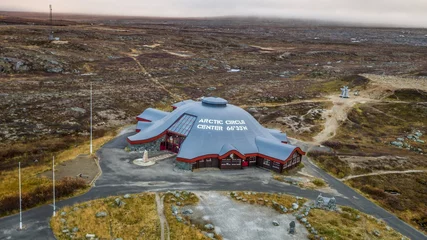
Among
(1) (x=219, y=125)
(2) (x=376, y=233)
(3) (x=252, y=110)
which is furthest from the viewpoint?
(3) (x=252, y=110)

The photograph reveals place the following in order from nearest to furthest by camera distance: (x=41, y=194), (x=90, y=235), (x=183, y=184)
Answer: (x=90, y=235) → (x=41, y=194) → (x=183, y=184)

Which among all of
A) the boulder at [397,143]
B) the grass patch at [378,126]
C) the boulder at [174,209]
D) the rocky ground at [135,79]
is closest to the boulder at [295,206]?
the boulder at [174,209]

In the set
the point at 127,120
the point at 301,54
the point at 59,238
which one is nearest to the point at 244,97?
the point at 127,120

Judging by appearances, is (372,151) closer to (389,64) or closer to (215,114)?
(215,114)

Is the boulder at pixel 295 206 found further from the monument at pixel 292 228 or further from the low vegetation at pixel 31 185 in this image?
the low vegetation at pixel 31 185

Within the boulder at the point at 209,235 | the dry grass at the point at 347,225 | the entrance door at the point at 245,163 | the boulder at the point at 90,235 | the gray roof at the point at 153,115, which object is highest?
the gray roof at the point at 153,115

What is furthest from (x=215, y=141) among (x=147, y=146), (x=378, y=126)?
(x=378, y=126)

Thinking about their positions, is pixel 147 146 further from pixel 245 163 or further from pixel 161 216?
pixel 161 216
